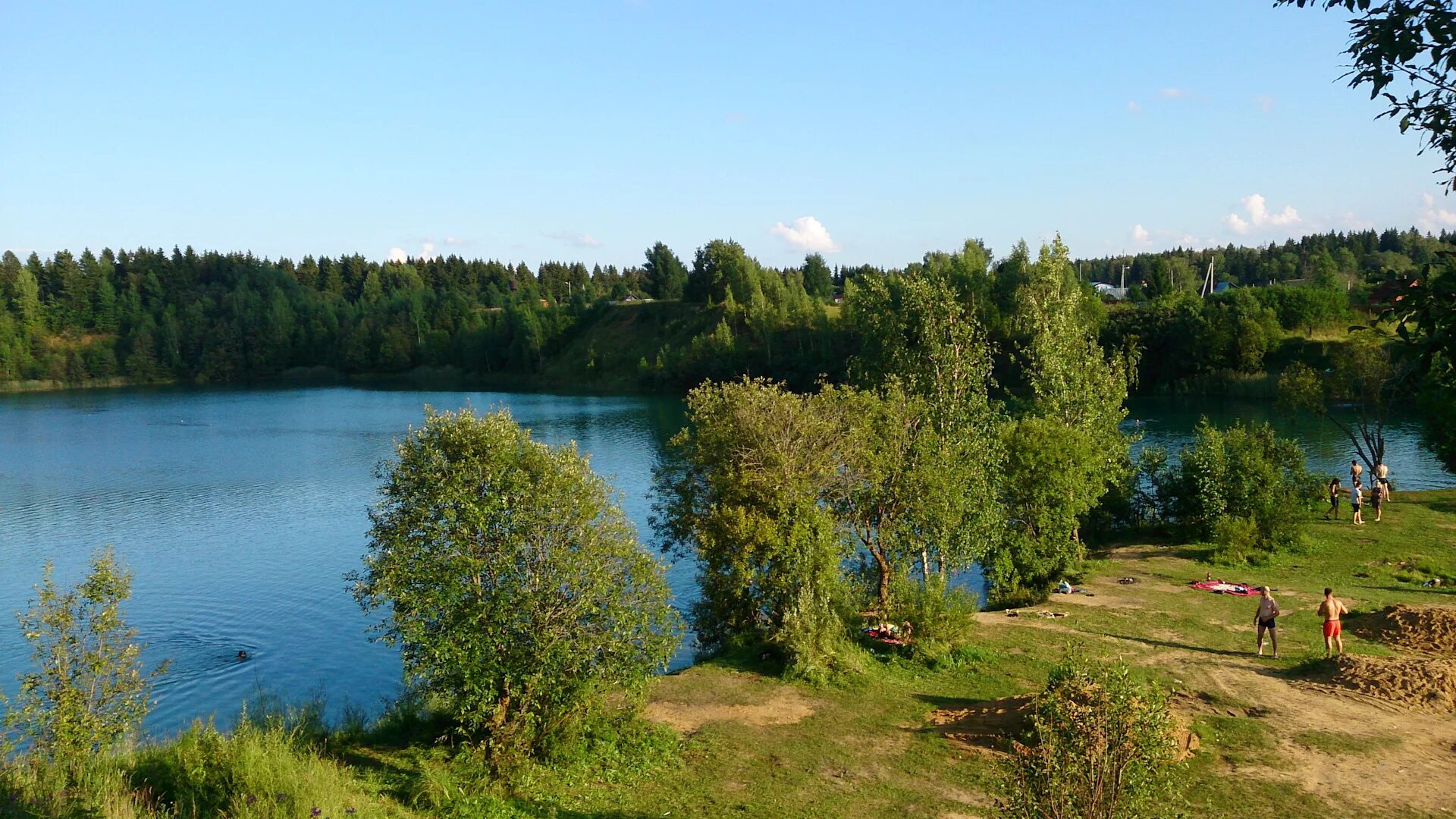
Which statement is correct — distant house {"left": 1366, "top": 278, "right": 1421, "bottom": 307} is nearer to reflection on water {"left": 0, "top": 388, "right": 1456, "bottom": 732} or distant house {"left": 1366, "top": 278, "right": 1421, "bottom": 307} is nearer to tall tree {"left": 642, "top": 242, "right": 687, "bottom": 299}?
reflection on water {"left": 0, "top": 388, "right": 1456, "bottom": 732}

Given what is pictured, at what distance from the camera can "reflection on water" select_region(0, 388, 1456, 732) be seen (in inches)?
1102

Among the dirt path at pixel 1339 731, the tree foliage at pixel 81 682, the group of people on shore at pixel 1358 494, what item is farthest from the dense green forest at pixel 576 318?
the tree foliage at pixel 81 682

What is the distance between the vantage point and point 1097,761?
837 cm

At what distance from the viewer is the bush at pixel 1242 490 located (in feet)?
98.5

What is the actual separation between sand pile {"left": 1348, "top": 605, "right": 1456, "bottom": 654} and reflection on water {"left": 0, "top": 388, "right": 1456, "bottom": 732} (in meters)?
16.8

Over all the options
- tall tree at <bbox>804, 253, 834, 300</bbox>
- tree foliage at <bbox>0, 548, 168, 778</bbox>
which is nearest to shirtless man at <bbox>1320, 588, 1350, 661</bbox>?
tree foliage at <bbox>0, 548, 168, 778</bbox>

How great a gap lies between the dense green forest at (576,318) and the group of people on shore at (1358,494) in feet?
150

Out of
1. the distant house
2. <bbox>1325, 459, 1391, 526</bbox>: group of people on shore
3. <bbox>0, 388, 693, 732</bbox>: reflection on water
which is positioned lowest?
<bbox>0, 388, 693, 732</bbox>: reflection on water

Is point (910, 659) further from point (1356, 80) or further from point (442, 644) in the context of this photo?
point (1356, 80)

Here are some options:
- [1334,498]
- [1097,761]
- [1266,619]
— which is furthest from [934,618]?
[1334,498]

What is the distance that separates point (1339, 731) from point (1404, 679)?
106 inches

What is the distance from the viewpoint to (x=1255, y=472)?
3111 cm

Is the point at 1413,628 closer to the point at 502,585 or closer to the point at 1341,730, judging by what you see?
the point at 1341,730

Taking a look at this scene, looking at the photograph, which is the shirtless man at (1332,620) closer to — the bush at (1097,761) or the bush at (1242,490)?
the bush at (1242,490)
